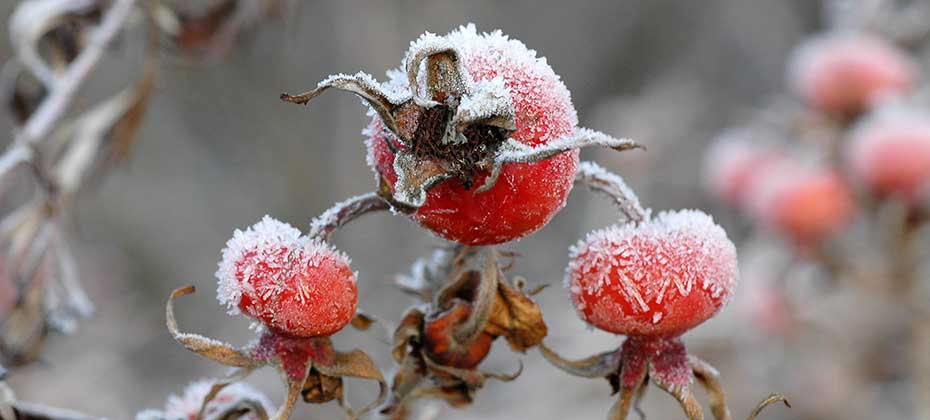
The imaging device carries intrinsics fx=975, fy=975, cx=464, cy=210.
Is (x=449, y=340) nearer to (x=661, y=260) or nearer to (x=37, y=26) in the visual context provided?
(x=661, y=260)

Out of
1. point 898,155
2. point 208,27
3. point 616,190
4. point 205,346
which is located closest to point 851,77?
point 898,155

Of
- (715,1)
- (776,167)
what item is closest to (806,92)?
(776,167)

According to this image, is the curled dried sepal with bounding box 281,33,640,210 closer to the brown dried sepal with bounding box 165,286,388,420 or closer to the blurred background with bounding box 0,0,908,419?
the brown dried sepal with bounding box 165,286,388,420

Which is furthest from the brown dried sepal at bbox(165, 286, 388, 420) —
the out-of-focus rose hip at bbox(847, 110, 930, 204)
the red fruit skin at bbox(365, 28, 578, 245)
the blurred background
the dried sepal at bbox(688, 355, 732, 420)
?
the blurred background

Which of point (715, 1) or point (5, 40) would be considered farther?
point (715, 1)

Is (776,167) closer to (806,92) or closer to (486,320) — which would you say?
(806,92)

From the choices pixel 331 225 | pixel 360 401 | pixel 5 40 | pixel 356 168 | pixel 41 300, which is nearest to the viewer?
pixel 331 225
